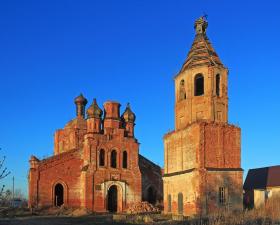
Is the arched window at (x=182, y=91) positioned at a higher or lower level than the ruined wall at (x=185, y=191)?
higher

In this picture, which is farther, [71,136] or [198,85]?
[71,136]

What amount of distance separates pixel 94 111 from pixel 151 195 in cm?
945

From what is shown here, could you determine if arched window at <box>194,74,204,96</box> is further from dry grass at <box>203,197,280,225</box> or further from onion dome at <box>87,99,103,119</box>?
onion dome at <box>87,99,103,119</box>

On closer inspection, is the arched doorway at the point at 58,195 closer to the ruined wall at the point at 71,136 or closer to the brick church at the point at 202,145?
the ruined wall at the point at 71,136

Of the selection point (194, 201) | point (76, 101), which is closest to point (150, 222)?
point (194, 201)

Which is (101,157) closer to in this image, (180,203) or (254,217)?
(180,203)

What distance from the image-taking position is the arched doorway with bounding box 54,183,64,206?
37.0 m

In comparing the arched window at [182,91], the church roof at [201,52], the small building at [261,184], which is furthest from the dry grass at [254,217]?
the small building at [261,184]

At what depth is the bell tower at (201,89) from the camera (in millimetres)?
28688

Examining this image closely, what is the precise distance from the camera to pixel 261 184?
4238 centimetres

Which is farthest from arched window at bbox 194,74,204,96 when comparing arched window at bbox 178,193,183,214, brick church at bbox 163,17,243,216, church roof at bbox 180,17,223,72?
arched window at bbox 178,193,183,214

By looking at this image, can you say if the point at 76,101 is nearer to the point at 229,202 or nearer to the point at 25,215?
the point at 25,215

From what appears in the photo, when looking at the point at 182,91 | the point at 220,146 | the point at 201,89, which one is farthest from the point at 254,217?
the point at 182,91

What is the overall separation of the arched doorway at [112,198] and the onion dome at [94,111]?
20.9 feet
